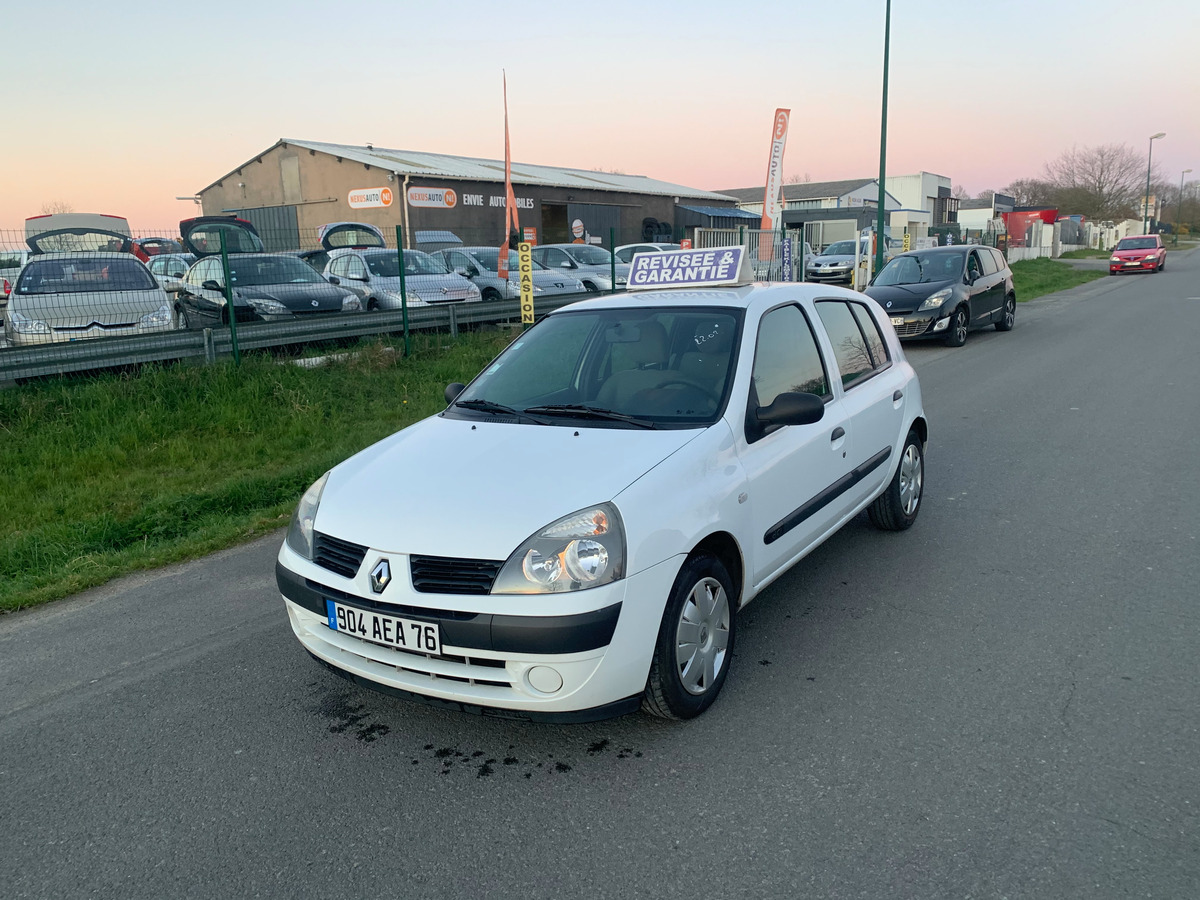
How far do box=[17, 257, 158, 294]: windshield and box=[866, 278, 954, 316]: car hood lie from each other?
11056 millimetres

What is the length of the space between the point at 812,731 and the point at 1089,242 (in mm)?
81539

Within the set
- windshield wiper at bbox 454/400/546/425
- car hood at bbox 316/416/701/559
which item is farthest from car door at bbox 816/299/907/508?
windshield wiper at bbox 454/400/546/425

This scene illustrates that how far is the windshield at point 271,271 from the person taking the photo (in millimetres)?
11633

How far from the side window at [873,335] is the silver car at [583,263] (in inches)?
519

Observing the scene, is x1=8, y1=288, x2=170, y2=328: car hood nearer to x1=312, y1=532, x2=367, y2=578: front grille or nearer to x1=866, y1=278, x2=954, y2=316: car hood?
x1=312, y1=532, x2=367, y2=578: front grille

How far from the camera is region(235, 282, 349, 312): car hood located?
1152 centimetres

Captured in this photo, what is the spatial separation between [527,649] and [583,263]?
17029mm

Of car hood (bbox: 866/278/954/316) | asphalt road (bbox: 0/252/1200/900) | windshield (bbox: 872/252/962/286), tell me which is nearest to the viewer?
asphalt road (bbox: 0/252/1200/900)

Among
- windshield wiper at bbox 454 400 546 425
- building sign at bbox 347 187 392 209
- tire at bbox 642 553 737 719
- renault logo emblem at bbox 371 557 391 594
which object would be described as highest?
building sign at bbox 347 187 392 209

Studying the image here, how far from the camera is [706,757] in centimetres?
307

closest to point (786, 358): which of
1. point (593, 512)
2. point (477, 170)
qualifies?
point (593, 512)

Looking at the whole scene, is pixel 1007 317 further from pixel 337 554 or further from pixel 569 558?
pixel 337 554

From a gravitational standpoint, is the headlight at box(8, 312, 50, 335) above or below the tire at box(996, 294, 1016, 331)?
above

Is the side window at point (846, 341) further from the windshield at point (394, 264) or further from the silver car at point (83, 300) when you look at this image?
the windshield at point (394, 264)
